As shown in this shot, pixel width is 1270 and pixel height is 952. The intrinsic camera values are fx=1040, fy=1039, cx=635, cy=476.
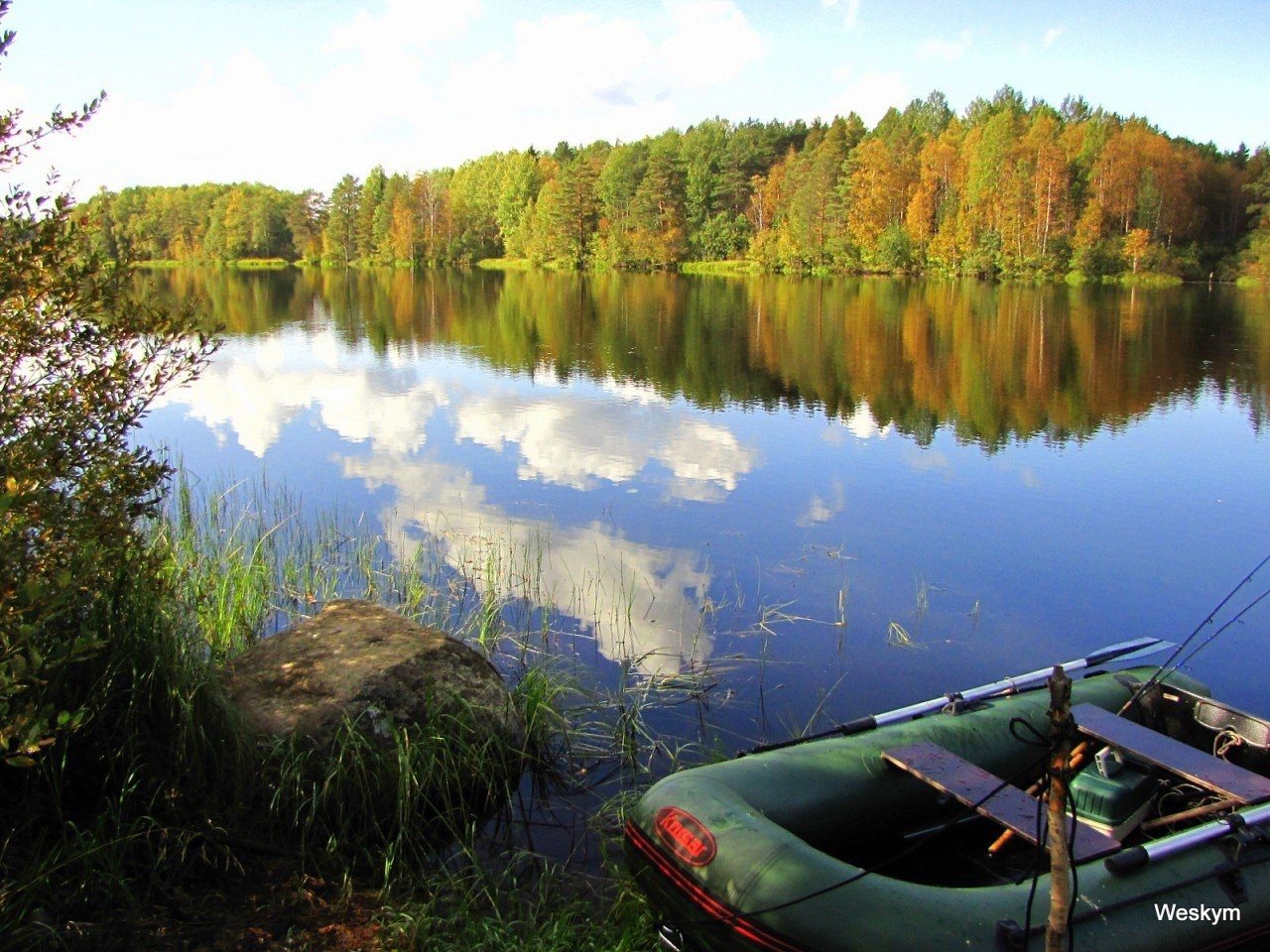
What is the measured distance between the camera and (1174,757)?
4680 mm

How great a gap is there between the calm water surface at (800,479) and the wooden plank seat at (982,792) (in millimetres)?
1937

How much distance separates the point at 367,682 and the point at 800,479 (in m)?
8.73

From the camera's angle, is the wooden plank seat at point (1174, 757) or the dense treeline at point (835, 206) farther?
the dense treeline at point (835, 206)

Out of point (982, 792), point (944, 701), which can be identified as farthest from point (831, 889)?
point (944, 701)

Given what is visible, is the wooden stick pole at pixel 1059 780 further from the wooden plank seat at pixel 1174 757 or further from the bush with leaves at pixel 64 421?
the bush with leaves at pixel 64 421

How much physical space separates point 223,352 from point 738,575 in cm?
1901

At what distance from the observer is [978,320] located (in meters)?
33.5

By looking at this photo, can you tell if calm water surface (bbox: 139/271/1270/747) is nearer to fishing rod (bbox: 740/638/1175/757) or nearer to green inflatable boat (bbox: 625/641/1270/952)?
fishing rod (bbox: 740/638/1175/757)

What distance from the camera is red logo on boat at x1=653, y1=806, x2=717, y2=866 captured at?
3854 millimetres

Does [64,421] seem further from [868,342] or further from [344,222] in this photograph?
[344,222]

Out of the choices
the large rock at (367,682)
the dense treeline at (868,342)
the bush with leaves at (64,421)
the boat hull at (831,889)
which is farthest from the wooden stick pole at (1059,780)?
the dense treeline at (868,342)

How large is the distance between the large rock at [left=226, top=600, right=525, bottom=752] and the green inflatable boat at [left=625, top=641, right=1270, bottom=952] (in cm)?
156

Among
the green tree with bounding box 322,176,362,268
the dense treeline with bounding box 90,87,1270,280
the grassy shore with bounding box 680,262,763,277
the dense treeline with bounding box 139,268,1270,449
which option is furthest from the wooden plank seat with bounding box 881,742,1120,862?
the green tree with bounding box 322,176,362,268

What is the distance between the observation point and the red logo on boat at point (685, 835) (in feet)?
12.6
